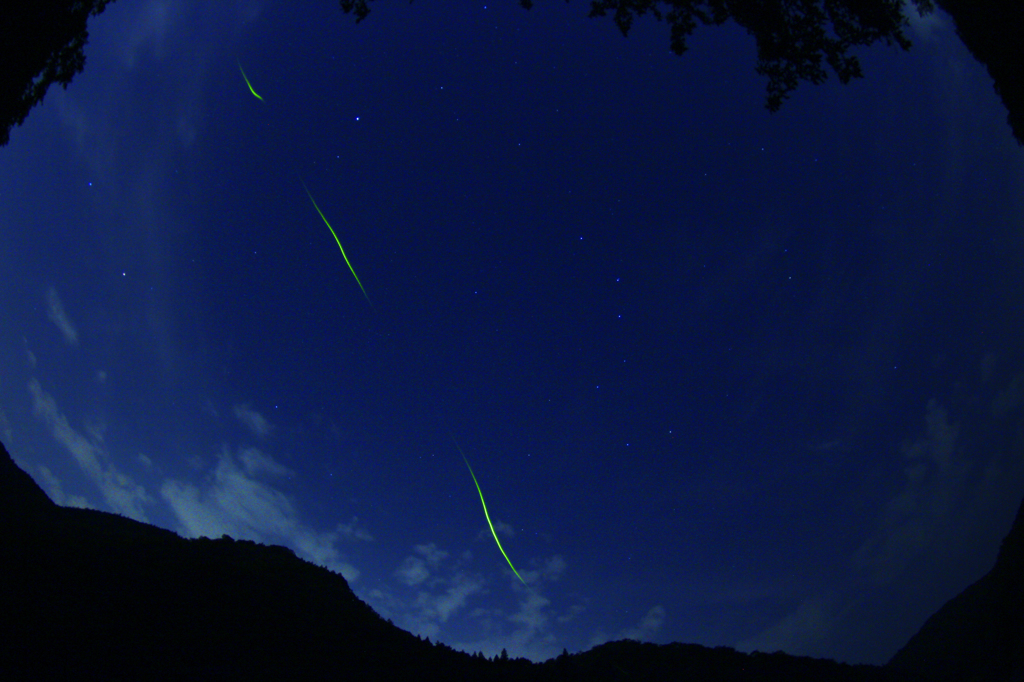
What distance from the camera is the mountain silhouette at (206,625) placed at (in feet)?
16.4

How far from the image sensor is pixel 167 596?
6340 mm

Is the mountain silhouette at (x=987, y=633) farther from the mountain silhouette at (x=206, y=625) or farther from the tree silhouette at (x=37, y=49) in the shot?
the tree silhouette at (x=37, y=49)

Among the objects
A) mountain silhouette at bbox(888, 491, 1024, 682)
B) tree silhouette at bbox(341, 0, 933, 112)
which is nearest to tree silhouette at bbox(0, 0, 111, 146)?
tree silhouette at bbox(341, 0, 933, 112)

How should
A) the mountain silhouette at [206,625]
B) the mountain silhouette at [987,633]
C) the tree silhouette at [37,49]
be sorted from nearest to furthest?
the mountain silhouette at [206,625], the tree silhouette at [37,49], the mountain silhouette at [987,633]

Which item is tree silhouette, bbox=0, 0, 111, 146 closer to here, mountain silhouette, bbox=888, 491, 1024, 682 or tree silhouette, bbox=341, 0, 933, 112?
tree silhouette, bbox=341, 0, 933, 112

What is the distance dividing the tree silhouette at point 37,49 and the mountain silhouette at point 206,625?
742 centimetres

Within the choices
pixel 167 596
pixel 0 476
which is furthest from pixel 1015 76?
pixel 0 476

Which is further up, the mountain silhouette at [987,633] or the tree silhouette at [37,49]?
the tree silhouette at [37,49]

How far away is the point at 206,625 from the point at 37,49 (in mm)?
10231

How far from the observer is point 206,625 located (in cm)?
603

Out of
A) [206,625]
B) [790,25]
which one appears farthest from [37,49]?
[790,25]

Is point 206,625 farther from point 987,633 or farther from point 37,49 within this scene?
point 987,633

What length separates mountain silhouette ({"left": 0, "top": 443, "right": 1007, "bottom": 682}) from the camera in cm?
500

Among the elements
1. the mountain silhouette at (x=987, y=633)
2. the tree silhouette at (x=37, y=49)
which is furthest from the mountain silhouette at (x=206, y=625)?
the tree silhouette at (x=37, y=49)
